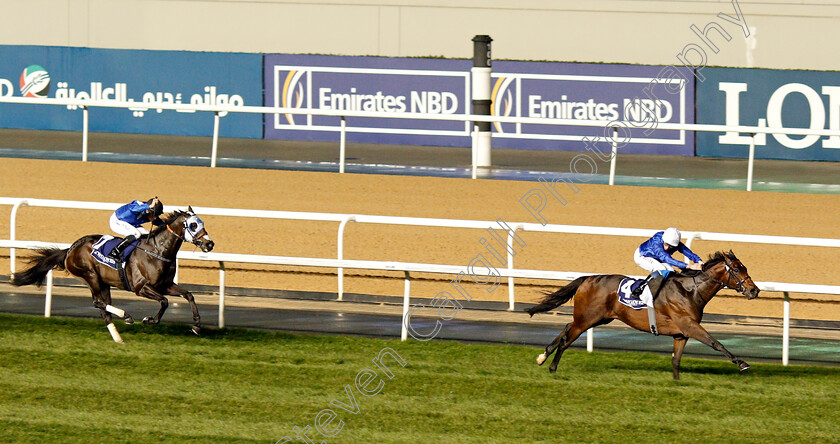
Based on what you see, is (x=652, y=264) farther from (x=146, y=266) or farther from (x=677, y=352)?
(x=146, y=266)

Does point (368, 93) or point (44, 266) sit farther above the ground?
point (368, 93)

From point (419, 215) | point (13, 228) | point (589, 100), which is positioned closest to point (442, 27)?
point (589, 100)

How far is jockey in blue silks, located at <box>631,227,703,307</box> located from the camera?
768 centimetres

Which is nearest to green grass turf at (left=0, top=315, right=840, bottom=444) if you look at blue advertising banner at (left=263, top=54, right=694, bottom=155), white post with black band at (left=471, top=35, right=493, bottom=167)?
white post with black band at (left=471, top=35, right=493, bottom=167)

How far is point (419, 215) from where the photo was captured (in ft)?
40.2

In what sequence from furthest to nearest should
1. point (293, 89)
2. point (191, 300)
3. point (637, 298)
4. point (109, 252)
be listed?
point (293, 89) → point (109, 252) → point (191, 300) → point (637, 298)

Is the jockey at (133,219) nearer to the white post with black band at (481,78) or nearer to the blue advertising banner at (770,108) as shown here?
the white post with black band at (481,78)

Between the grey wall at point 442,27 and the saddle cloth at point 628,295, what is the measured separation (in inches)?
515

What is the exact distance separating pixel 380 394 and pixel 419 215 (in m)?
5.03

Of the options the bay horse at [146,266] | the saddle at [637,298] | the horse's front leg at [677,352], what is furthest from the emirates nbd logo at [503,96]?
the horse's front leg at [677,352]

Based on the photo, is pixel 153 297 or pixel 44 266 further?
pixel 44 266

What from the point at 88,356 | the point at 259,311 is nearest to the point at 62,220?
the point at 259,311

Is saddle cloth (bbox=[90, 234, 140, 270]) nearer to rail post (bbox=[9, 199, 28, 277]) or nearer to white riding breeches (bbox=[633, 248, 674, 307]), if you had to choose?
rail post (bbox=[9, 199, 28, 277])

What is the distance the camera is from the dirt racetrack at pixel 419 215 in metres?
10.9
